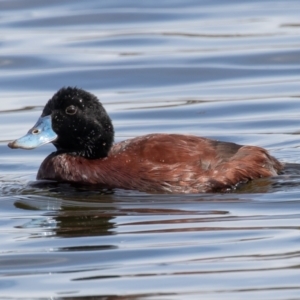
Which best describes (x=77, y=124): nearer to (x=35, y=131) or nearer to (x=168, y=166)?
(x=35, y=131)

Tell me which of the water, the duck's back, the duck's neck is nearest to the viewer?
the water

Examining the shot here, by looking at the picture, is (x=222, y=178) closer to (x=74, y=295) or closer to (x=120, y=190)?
(x=120, y=190)

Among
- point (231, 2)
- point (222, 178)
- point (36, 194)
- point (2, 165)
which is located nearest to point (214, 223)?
point (222, 178)

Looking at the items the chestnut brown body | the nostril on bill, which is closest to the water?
the chestnut brown body

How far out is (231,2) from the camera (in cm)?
1980

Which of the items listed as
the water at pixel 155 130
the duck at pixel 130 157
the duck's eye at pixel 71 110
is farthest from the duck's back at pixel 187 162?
the duck's eye at pixel 71 110

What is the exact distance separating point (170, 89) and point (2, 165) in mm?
4142

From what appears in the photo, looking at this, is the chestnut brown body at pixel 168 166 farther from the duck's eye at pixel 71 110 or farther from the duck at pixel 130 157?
the duck's eye at pixel 71 110

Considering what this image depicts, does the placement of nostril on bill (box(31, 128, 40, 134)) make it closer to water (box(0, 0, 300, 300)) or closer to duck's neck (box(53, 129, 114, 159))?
duck's neck (box(53, 129, 114, 159))

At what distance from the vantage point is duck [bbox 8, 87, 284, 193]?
8.77m

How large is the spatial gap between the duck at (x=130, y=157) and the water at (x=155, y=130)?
16cm

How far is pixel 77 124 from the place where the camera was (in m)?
9.27

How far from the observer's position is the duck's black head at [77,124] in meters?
9.23

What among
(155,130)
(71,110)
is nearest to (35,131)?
(71,110)
